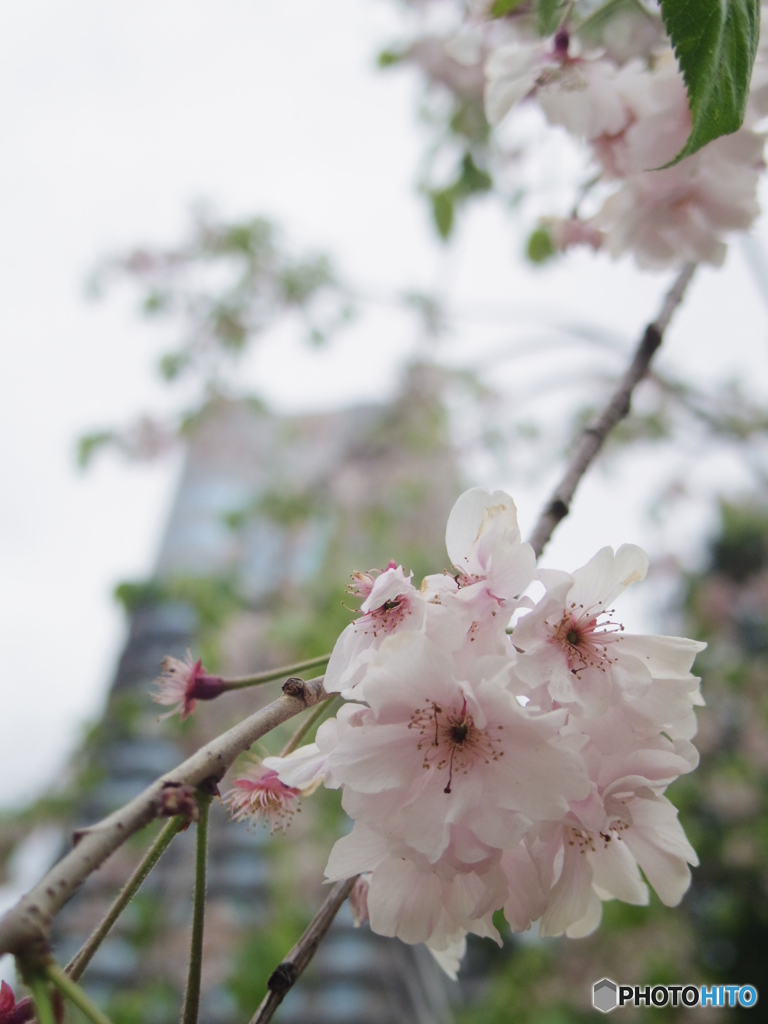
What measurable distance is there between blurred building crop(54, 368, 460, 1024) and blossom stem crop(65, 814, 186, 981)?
1656 millimetres

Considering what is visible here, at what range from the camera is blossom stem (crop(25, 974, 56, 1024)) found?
0.91ft

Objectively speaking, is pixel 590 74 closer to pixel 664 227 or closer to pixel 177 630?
pixel 664 227

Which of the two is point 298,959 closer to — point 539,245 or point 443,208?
point 539,245

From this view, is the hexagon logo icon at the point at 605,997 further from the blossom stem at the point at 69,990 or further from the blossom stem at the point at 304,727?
the blossom stem at the point at 69,990

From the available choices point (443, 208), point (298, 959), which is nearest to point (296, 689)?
point (298, 959)

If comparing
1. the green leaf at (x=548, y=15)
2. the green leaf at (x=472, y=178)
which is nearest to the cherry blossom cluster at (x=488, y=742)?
the green leaf at (x=548, y=15)

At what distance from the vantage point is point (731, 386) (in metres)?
2.96

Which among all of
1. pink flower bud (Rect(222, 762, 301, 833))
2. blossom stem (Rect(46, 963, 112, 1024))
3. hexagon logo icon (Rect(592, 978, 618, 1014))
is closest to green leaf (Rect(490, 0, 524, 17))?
pink flower bud (Rect(222, 762, 301, 833))

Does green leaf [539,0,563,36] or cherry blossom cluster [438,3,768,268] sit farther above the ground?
green leaf [539,0,563,36]

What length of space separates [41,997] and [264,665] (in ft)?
8.13

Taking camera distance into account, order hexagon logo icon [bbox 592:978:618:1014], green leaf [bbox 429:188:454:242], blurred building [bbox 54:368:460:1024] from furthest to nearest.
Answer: blurred building [bbox 54:368:460:1024]
green leaf [bbox 429:188:454:242]
hexagon logo icon [bbox 592:978:618:1014]

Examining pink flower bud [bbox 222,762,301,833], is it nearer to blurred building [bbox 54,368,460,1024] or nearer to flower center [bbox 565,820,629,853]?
flower center [bbox 565,820,629,853]

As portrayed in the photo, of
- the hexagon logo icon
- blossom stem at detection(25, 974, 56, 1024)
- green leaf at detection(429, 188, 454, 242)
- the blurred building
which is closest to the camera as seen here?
blossom stem at detection(25, 974, 56, 1024)

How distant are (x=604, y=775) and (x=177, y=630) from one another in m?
3.61
